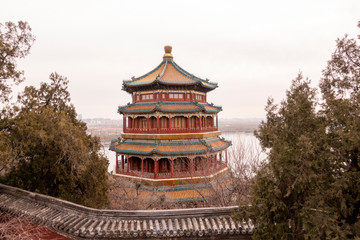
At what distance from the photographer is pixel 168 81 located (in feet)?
64.8

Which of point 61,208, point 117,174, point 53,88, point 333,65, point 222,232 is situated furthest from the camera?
point 117,174

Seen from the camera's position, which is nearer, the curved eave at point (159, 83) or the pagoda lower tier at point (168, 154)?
the pagoda lower tier at point (168, 154)

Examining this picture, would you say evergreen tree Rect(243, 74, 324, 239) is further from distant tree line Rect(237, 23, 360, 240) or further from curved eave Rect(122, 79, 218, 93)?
curved eave Rect(122, 79, 218, 93)

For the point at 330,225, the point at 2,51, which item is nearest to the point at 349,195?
the point at 330,225

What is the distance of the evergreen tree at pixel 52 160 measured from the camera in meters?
11.0

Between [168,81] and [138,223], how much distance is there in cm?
1414

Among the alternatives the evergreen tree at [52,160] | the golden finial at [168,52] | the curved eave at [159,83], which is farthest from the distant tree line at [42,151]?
the golden finial at [168,52]

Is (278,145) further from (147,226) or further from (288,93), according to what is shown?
(147,226)

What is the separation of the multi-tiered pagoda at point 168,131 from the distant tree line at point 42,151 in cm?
603

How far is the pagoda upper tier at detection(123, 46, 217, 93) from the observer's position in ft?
65.1

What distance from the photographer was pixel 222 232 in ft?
21.9

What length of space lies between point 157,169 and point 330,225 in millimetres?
15030

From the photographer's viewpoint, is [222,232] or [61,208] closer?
[222,232]

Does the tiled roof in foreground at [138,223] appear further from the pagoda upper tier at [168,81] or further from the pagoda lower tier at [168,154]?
the pagoda upper tier at [168,81]
